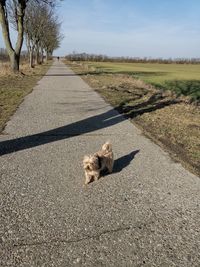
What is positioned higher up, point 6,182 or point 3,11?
point 3,11

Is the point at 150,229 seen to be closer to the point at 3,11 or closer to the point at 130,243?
the point at 130,243

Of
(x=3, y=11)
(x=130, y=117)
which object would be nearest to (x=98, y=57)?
(x=3, y=11)

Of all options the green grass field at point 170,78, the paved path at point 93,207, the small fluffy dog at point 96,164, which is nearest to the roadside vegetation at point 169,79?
the green grass field at point 170,78

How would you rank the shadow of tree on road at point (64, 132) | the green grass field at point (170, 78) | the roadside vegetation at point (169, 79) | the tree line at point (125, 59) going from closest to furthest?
the shadow of tree on road at point (64, 132) < the roadside vegetation at point (169, 79) < the green grass field at point (170, 78) < the tree line at point (125, 59)

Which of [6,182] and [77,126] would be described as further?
[77,126]

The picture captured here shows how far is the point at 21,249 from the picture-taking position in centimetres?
322

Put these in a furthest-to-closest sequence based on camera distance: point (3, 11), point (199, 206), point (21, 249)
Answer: point (3, 11)
point (199, 206)
point (21, 249)

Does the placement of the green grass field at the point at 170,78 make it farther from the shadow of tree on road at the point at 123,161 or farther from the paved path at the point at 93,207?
the paved path at the point at 93,207

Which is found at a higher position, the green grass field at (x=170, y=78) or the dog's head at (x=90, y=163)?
the dog's head at (x=90, y=163)

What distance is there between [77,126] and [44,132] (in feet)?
3.54

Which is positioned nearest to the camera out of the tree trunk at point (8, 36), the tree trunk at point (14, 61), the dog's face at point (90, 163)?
the dog's face at point (90, 163)

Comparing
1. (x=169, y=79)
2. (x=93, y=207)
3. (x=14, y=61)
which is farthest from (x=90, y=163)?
(x=169, y=79)

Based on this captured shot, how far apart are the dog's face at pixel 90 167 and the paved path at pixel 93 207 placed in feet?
0.45

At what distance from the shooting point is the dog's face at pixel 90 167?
4770 millimetres
